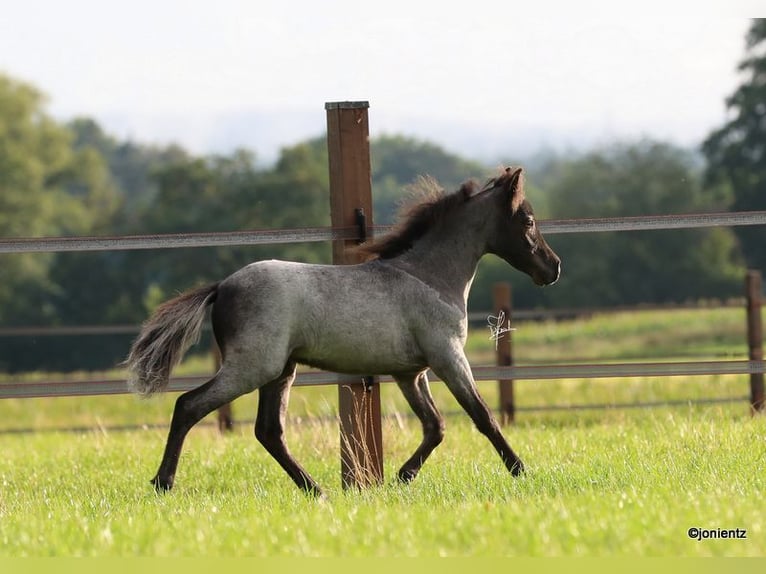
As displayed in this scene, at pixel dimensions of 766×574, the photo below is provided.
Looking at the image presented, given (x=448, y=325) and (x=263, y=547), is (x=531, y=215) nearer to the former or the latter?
(x=448, y=325)

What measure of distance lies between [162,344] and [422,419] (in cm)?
145

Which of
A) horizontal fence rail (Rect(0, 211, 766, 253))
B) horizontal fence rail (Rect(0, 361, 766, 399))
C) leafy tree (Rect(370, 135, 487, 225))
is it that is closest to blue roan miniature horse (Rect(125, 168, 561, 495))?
horizontal fence rail (Rect(0, 211, 766, 253))

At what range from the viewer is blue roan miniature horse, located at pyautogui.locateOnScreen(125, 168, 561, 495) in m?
6.16

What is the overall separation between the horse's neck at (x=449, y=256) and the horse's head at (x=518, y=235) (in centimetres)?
11

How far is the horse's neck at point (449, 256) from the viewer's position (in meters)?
6.54

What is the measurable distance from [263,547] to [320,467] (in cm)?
285

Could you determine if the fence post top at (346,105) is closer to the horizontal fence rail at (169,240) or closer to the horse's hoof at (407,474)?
the horizontal fence rail at (169,240)

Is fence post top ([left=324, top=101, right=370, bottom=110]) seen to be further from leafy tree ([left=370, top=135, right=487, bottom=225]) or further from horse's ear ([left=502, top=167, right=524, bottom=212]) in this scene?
leafy tree ([left=370, top=135, right=487, bottom=225])

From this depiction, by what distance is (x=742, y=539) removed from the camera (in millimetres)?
4551

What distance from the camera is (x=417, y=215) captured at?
22.1 ft

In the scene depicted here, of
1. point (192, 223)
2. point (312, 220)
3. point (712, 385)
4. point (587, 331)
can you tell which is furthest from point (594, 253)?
point (712, 385)

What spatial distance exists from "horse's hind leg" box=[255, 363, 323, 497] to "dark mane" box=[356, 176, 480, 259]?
Result: 771 mm

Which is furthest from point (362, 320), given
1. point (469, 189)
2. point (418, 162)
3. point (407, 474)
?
point (418, 162)

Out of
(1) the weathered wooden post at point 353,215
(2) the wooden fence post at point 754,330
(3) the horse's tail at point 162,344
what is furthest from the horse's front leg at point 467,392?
(2) the wooden fence post at point 754,330
